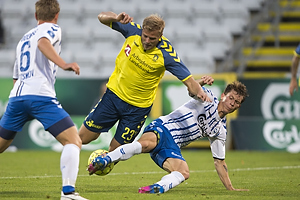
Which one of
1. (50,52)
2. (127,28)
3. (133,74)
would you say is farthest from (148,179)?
(50,52)

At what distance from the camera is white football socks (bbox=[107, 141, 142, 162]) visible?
5.94 metres

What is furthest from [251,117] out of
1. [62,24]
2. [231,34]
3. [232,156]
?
[62,24]

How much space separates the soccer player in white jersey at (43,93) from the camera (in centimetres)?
518

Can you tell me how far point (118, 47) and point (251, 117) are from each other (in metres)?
5.54

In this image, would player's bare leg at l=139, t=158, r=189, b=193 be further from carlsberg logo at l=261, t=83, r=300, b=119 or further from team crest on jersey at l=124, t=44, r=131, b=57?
carlsberg logo at l=261, t=83, r=300, b=119

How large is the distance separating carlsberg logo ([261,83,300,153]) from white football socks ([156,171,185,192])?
314 inches

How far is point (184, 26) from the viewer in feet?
60.4

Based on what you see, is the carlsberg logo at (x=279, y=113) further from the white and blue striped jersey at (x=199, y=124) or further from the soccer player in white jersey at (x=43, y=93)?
the soccer player in white jersey at (x=43, y=93)

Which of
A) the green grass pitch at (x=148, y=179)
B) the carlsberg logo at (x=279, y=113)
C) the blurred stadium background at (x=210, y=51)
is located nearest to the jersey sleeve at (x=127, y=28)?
the green grass pitch at (x=148, y=179)

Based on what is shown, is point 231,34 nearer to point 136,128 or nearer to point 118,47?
point 118,47

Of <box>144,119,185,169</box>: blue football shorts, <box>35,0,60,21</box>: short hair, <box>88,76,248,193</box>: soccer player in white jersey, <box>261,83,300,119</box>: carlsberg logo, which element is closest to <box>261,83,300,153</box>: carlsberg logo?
<box>261,83,300,119</box>: carlsberg logo

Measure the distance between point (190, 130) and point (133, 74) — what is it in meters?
0.98

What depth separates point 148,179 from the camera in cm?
788

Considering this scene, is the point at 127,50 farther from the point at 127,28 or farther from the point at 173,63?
the point at 173,63
